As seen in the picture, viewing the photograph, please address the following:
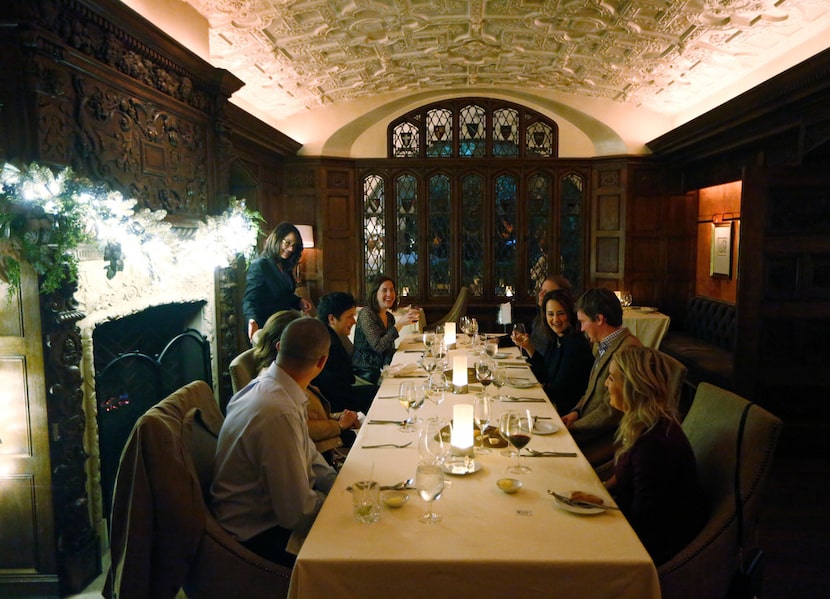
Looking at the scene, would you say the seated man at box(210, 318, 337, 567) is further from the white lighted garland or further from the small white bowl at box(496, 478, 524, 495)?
the white lighted garland

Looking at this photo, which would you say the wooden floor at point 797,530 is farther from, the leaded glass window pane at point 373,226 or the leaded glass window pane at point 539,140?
the leaded glass window pane at point 373,226

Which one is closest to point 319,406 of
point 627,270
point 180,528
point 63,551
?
point 180,528

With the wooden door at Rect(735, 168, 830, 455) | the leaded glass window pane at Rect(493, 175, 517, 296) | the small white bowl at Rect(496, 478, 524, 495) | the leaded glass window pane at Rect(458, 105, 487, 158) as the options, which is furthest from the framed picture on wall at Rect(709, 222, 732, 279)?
the small white bowl at Rect(496, 478, 524, 495)

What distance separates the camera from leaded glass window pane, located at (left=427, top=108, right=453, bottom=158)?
884 centimetres

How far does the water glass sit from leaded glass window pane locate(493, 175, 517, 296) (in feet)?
23.5

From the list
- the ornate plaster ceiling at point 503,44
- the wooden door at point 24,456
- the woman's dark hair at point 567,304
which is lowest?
the wooden door at point 24,456

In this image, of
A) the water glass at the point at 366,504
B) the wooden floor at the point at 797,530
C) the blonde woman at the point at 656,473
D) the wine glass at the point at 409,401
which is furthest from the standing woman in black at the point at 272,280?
the wooden floor at the point at 797,530

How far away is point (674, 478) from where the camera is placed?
196 cm

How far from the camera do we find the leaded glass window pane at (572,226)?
8.78 meters

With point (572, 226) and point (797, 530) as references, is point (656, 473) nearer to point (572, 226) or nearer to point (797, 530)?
point (797, 530)

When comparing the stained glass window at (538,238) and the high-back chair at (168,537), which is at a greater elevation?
the stained glass window at (538,238)

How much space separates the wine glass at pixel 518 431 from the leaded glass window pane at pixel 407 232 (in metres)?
6.76

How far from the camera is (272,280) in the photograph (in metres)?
5.12

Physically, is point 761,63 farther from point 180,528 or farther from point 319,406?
point 180,528
